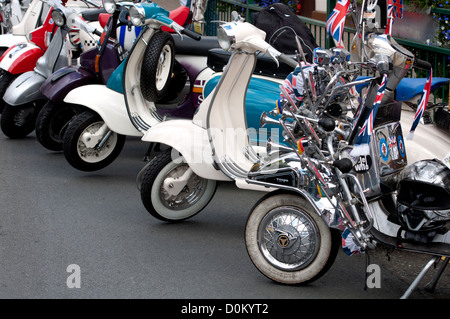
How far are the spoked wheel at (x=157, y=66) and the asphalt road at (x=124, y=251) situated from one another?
0.87 m

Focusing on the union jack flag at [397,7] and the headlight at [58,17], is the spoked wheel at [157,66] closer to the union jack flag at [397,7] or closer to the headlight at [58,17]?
the headlight at [58,17]

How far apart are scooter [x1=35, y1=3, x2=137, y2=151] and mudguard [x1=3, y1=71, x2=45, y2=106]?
0.57m

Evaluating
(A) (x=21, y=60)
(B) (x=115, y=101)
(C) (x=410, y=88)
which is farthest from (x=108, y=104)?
(C) (x=410, y=88)

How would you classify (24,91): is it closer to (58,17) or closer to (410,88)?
(58,17)

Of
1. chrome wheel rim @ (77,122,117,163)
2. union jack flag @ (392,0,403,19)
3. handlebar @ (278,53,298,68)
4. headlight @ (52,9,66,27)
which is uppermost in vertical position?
union jack flag @ (392,0,403,19)

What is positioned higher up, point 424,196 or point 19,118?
point 424,196

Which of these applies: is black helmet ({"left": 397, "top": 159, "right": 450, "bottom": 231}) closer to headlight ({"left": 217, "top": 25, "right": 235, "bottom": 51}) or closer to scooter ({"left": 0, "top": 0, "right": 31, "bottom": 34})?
headlight ({"left": 217, "top": 25, "right": 235, "bottom": 51})

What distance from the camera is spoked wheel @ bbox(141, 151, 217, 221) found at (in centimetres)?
568

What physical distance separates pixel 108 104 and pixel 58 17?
1.65 meters

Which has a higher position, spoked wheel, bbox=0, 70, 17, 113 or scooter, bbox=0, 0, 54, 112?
scooter, bbox=0, 0, 54, 112

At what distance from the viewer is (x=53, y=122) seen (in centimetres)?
781

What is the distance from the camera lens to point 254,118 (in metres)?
6.48

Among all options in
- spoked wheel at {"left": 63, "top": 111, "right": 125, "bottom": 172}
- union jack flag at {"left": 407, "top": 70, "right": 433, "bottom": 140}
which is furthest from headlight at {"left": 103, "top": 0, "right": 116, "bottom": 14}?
union jack flag at {"left": 407, "top": 70, "right": 433, "bottom": 140}
